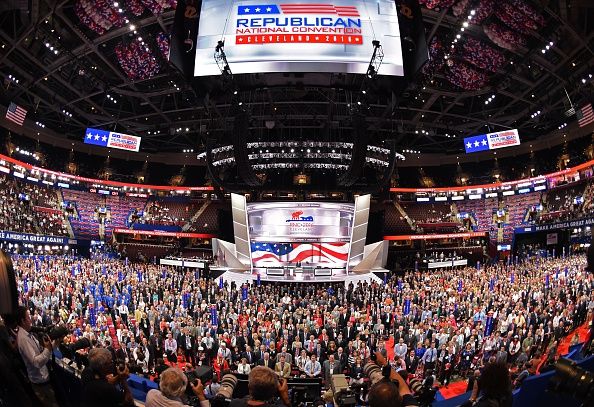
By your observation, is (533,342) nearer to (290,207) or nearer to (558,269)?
(558,269)

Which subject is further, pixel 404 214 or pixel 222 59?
pixel 404 214

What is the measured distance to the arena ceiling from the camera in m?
15.5

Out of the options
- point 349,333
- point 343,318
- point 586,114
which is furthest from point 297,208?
point 586,114

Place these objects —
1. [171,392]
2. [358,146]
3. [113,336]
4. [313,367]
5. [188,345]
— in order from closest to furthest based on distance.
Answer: [171,392] < [313,367] < [188,345] < [113,336] < [358,146]

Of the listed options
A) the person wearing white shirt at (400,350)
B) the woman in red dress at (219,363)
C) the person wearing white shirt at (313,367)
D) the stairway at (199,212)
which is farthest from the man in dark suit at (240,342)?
the stairway at (199,212)

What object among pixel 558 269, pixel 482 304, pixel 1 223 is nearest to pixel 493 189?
pixel 558 269

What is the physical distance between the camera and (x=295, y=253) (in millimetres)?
27922

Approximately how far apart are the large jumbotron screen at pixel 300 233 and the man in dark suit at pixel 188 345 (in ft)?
52.3

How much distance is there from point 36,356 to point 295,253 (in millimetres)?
24793

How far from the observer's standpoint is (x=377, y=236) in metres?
32.2

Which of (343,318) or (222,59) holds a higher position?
(222,59)

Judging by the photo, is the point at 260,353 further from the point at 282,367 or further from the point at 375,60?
the point at 375,60

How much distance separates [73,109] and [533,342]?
2778 cm

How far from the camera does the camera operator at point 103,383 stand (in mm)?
2629
